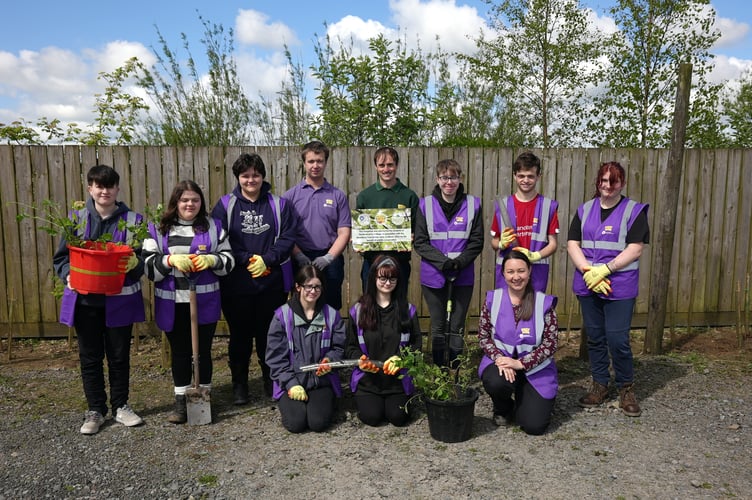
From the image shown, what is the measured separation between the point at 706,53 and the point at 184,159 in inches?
321

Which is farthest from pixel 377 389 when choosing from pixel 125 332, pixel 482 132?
pixel 482 132

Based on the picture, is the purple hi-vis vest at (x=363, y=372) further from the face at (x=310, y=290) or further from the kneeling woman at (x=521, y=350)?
the kneeling woman at (x=521, y=350)

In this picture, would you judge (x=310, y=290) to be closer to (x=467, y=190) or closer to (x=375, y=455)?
(x=375, y=455)

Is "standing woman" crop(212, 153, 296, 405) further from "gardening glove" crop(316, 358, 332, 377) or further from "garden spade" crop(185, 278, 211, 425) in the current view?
"gardening glove" crop(316, 358, 332, 377)

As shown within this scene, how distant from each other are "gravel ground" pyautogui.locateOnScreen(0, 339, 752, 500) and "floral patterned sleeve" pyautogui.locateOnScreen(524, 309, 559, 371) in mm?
491

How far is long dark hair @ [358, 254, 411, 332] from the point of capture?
4066 millimetres

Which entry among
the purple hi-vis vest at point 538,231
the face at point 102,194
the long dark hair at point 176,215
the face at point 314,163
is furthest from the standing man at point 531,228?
the face at point 102,194

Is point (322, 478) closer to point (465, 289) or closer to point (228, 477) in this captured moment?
point (228, 477)

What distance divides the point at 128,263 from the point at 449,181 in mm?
2313

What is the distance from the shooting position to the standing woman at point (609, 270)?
13.6ft

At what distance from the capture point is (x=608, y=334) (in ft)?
14.1

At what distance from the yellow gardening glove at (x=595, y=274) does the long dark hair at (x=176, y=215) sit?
2.76 meters

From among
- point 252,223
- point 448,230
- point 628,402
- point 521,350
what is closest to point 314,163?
point 252,223

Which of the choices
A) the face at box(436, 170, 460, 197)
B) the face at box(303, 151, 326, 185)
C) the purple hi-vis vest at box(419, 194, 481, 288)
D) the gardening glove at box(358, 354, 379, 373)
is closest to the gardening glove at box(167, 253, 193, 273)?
the face at box(303, 151, 326, 185)
